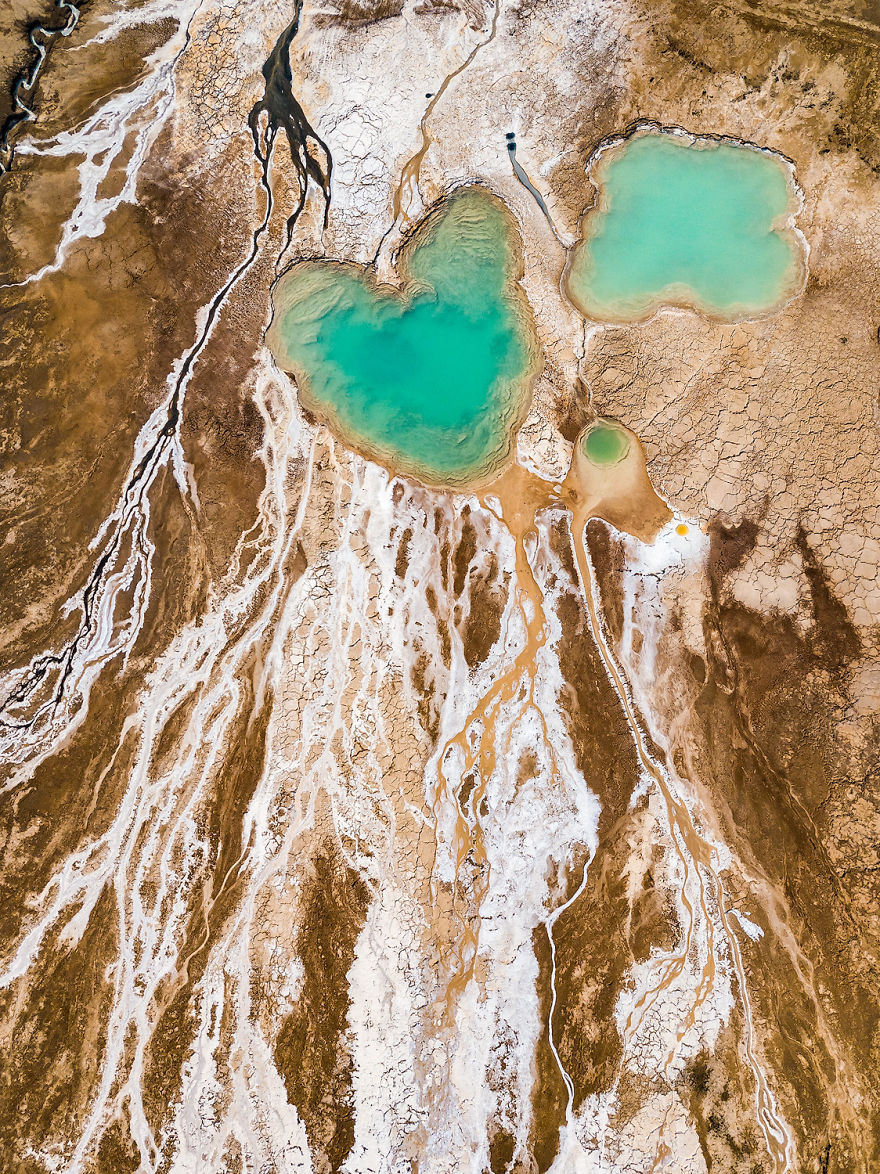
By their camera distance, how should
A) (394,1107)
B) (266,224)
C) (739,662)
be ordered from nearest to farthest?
1. (394,1107)
2. (739,662)
3. (266,224)

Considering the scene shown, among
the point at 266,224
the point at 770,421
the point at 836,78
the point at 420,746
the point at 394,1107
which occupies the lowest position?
the point at 394,1107

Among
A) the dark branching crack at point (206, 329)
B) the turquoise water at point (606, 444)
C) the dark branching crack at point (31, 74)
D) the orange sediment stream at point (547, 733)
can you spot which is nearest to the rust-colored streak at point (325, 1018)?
the orange sediment stream at point (547, 733)

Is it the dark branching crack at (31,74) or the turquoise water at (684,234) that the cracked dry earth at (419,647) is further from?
the turquoise water at (684,234)

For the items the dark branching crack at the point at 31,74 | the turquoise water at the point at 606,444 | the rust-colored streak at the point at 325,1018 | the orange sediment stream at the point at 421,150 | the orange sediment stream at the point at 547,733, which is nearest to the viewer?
the rust-colored streak at the point at 325,1018

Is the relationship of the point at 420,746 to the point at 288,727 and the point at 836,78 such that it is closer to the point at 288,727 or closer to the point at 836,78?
the point at 288,727

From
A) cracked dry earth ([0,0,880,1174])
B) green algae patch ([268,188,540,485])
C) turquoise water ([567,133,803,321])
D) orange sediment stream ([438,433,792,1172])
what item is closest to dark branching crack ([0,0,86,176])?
cracked dry earth ([0,0,880,1174])

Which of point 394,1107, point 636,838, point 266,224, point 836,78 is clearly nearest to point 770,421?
point 836,78
